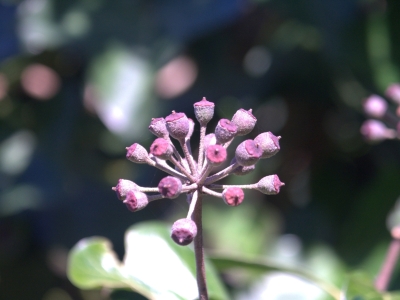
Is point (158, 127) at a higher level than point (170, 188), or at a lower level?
higher

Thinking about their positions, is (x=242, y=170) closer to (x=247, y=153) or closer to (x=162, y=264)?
(x=247, y=153)

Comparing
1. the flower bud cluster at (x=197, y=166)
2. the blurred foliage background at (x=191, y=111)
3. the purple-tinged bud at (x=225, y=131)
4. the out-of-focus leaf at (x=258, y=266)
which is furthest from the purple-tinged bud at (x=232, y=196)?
the blurred foliage background at (x=191, y=111)

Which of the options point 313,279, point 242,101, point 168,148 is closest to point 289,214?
point 242,101

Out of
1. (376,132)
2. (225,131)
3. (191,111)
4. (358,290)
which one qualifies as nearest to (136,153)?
(225,131)

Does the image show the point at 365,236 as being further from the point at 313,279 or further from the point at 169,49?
the point at 169,49

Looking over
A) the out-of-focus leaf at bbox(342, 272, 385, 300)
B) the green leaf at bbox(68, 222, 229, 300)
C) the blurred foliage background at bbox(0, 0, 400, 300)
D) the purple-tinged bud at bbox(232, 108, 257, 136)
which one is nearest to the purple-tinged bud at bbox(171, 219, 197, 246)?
the purple-tinged bud at bbox(232, 108, 257, 136)

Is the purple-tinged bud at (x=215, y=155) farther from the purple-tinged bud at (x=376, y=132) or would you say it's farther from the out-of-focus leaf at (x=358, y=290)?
the purple-tinged bud at (x=376, y=132)
